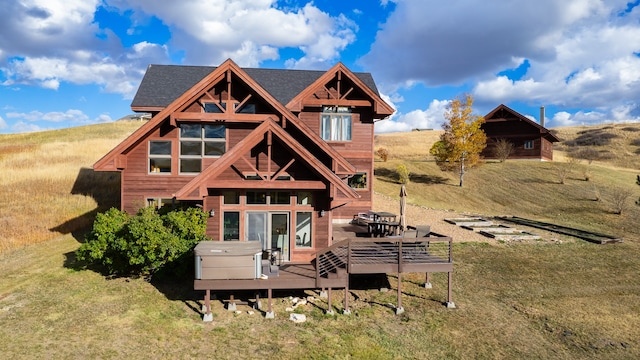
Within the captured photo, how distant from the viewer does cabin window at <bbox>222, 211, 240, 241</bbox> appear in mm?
13328

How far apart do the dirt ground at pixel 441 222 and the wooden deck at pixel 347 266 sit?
8421 millimetres

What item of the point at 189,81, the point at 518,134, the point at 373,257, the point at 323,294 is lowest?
the point at 323,294

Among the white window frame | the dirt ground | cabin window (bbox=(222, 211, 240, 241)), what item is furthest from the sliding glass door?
the dirt ground

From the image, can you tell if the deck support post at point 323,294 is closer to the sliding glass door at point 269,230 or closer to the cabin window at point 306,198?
the sliding glass door at point 269,230

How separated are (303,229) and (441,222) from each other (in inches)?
540

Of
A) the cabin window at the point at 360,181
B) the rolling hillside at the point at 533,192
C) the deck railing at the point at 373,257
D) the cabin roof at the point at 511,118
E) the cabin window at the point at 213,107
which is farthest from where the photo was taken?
the cabin roof at the point at 511,118

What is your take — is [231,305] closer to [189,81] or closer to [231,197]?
[231,197]

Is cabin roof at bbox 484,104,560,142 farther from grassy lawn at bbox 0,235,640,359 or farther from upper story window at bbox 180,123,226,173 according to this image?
upper story window at bbox 180,123,226,173

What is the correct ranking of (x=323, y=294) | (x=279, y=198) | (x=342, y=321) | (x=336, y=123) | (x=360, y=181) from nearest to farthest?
1. (x=342, y=321)
2. (x=323, y=294)
3. (x=279, y=198)
4. (x=336, y=123)
5. (x=360, y=181)

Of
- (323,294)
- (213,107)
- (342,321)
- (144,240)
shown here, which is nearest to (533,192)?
(323,294)

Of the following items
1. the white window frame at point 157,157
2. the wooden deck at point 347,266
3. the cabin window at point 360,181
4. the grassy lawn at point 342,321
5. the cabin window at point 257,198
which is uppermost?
the white window frame at point 157,157

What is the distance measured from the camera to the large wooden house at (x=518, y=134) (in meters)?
46.5

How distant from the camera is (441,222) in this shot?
79.2ft

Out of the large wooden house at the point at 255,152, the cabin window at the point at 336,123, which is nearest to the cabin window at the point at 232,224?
the large wooden house at the point at 255,152
